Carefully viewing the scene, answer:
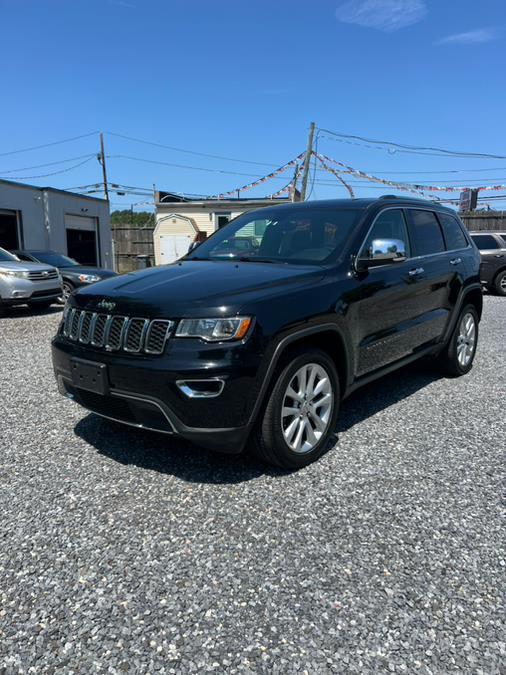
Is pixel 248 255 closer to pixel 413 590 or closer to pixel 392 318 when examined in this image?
pixel 392 318

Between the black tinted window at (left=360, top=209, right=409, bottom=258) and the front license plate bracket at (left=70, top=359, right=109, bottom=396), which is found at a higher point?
the black tinted window at (left=360, top=209, right=409, bottom=258)

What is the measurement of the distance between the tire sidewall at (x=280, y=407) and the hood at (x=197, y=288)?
1.54 ft

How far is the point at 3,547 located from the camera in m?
2.50

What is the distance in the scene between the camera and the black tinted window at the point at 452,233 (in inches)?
205

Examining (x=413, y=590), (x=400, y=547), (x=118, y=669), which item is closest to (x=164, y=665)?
(x=118, y=669)

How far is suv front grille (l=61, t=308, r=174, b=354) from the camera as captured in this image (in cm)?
284

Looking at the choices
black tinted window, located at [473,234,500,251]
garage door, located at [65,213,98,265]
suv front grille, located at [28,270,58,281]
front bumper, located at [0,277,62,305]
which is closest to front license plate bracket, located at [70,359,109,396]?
front bumper, located at [0,277,62,305]

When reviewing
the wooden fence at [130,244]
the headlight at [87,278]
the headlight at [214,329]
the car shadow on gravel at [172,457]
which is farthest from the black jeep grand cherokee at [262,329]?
the wooden fence at [130,244]

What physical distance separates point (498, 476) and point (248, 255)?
2.40m

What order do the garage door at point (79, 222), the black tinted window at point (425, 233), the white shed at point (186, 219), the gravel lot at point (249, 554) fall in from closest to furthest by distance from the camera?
the gravel lot at point (249, 554) < the black tinted window at point (425, 233) < the garage door at point (79, 222) < the white shed at point (186, 219)

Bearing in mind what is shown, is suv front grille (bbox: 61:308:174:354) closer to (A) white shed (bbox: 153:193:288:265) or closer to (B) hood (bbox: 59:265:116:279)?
(B) hood (bbox: 59:265:116:279)

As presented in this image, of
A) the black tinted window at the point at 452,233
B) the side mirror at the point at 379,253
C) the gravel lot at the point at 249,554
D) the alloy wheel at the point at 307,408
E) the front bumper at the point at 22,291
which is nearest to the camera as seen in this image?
the gravel lot at the point at 249,554

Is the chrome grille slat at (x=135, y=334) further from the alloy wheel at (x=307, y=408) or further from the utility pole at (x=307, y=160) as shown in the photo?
the utility pole at (x=307, y=160)

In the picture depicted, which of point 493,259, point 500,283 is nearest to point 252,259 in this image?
point 493,259
